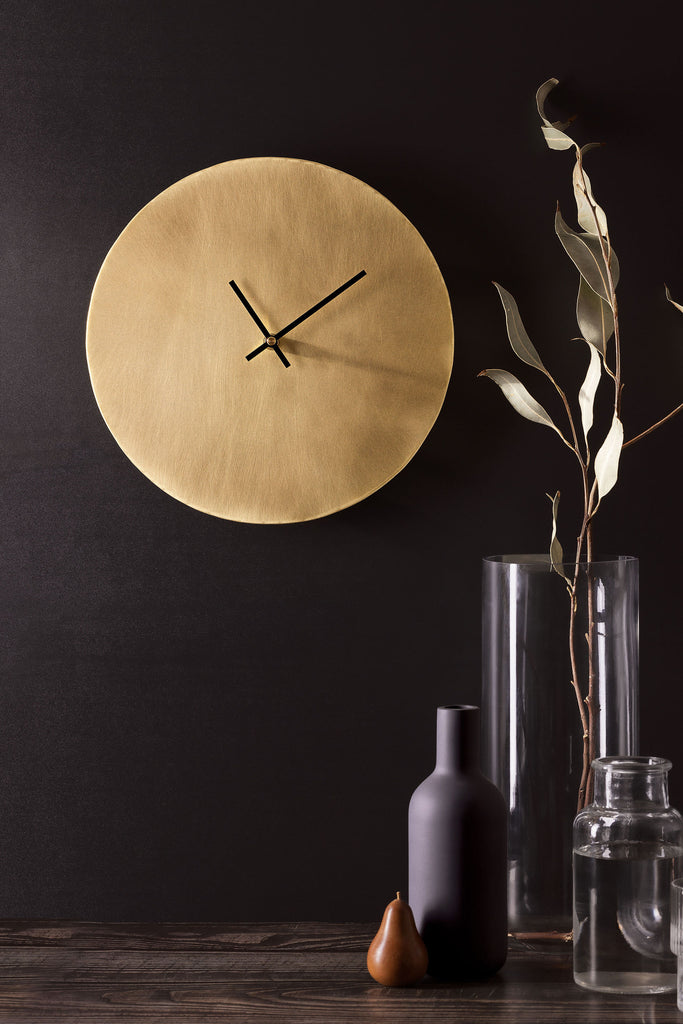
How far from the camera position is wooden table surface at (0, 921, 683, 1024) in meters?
A: 1.14

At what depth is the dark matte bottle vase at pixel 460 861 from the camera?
4.02 feet

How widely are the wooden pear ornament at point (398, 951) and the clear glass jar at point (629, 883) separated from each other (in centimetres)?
20

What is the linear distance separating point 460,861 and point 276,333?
776 millimetres

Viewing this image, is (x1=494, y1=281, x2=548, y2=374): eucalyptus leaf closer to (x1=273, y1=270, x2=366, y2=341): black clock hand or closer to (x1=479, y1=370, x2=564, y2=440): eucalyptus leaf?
(x1=479, y1=370, x2=564, y2=440): eucalyptus leaf

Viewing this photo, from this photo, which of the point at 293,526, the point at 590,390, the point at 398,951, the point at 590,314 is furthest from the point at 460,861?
the point at 590,314

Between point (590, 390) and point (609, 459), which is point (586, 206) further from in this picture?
point (609, 459)

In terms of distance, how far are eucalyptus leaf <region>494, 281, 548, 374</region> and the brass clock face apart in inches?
4.0

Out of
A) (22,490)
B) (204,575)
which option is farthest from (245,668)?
(22,490)

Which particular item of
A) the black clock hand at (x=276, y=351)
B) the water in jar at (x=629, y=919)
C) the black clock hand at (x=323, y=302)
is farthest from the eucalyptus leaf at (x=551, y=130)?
the water in jar at (x=629, y=919)

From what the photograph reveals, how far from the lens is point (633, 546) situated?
1490 millimetres

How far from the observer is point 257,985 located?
1.23 m

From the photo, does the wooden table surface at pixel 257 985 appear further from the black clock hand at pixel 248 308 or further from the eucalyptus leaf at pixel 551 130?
the eucalyptus leaf at pixel 551 130

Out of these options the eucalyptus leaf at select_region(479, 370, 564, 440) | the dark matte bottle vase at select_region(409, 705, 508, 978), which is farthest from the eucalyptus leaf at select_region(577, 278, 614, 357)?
the dark matte bottle vase at select_region(409, 705, 508, 978)

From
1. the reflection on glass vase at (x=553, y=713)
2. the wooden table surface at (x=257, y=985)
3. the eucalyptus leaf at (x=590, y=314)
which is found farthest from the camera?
the eucalyptus leaf at (x=590, y=314)
